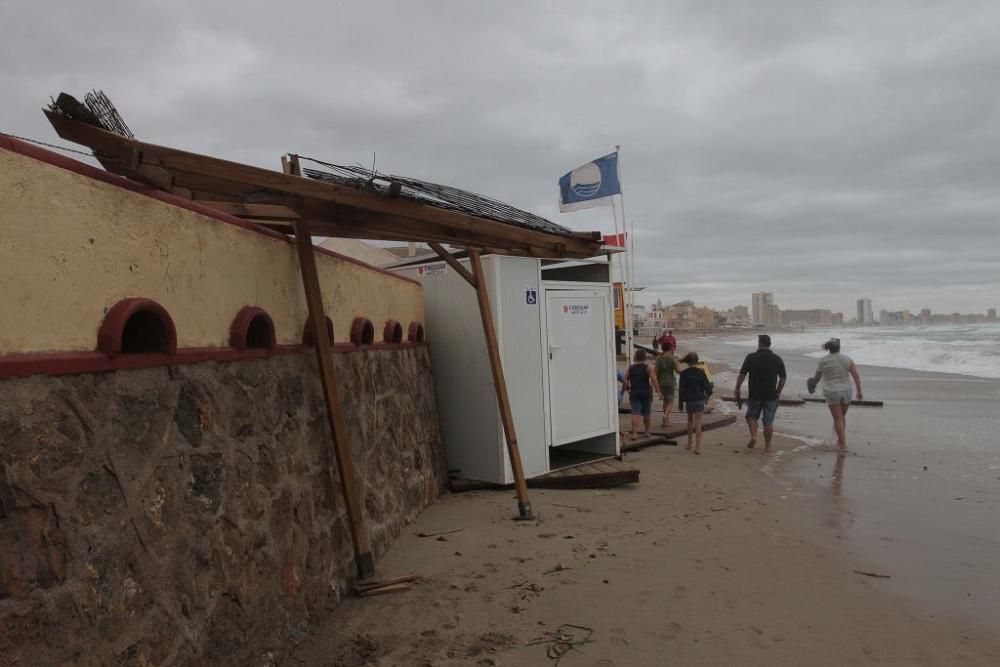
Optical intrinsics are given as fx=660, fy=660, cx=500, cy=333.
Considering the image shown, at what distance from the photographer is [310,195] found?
4.14m

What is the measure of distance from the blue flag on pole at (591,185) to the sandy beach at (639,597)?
8.38 m

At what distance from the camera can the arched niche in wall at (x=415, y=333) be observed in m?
7.21

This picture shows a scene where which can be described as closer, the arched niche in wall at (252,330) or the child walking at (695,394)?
the arched niche in wall at (252,330)

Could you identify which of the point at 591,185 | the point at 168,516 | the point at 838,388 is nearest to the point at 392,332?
the point at 168,516

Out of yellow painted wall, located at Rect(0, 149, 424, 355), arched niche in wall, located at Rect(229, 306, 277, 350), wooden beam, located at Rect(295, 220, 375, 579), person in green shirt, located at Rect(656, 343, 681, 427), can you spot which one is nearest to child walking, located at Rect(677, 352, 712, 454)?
person in green shirt, located at Rect(656, 343, 681, 427)

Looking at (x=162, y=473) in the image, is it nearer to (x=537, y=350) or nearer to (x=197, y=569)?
(x=197, y=569)

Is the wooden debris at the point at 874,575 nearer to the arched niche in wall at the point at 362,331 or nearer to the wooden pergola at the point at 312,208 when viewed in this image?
the wooden pergola at the point at 312,208

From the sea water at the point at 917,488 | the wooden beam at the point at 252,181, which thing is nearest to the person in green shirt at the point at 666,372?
the sea water at the point at 917,488

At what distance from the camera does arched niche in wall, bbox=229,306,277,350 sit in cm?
363

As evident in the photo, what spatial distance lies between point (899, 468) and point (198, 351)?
374 inches

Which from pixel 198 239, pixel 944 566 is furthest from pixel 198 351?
pixel 944 566

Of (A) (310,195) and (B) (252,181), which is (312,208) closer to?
(A) (310,195)

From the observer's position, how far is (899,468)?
365 inches

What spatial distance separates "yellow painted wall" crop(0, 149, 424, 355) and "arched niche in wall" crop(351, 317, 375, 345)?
1.16 meters
